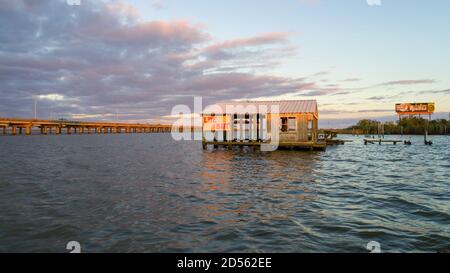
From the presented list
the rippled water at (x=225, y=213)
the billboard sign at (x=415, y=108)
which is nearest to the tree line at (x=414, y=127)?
the billboard sign at (x=415, y=108)

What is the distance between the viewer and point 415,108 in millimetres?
125125

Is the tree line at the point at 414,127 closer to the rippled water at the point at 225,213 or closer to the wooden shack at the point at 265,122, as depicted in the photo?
the wooden shack at the point at 265,122

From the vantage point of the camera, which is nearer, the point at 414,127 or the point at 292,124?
the point at 292,124

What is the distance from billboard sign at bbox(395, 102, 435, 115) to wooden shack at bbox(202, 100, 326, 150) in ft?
347

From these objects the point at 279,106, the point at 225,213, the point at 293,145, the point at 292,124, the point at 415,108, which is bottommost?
the point at 225,213

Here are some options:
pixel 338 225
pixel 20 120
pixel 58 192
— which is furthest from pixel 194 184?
pixel 20 120

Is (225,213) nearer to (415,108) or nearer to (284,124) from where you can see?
(284,124)

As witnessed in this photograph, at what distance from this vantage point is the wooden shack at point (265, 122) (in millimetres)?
36438

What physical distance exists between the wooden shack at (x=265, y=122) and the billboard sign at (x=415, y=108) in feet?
347

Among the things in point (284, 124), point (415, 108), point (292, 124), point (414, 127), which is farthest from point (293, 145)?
point (414, 127)

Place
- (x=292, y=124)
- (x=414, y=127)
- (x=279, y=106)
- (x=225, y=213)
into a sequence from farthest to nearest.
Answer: (x=414, y=127), (x=279, y=106), (x=292, y=124), (x=225, y=213)

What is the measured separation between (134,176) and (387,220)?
14814 mm

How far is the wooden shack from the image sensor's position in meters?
36.4

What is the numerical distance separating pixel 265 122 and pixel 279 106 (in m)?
2.60
